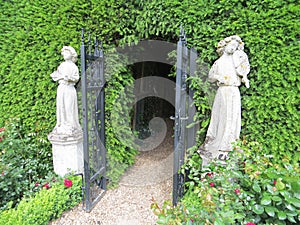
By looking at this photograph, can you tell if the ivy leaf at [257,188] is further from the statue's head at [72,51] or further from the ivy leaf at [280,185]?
the statue's head at [72,51]

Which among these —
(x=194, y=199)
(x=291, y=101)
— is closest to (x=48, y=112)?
(x=194, y=199)

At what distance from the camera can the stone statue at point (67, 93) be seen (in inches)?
112

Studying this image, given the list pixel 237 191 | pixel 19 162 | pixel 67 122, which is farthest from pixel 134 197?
pixel 237 191

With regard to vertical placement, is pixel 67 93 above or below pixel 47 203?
above

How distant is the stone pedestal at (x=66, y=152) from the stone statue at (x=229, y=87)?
6.18 feet

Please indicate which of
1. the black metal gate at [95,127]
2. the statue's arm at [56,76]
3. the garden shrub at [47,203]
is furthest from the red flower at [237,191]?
the statue's arm at [56,76]

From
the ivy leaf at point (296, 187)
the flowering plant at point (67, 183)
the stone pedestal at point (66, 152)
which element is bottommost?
the flowering plant at point (67, 183)

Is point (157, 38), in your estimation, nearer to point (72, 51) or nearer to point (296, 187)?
point (72, 51)

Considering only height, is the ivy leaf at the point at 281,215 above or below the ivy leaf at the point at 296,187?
below

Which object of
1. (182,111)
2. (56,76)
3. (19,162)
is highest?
(56,76)

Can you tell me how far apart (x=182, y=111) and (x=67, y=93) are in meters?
1.65

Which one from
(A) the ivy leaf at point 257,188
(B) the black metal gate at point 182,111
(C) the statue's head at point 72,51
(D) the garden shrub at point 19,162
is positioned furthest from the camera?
(C) the statue's head at point 72,51

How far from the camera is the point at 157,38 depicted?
3248 millimetres

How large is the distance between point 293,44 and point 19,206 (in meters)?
3.51
